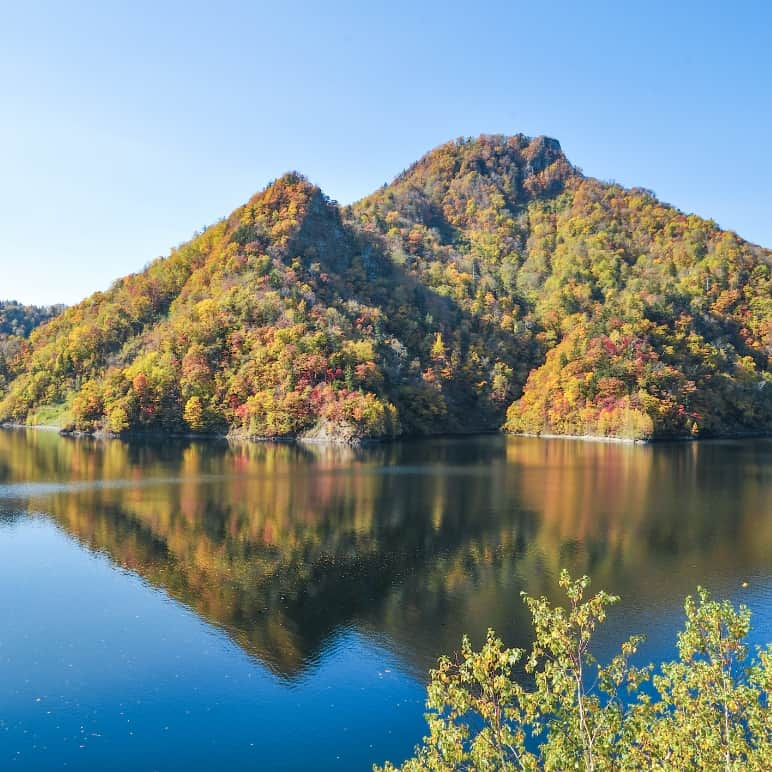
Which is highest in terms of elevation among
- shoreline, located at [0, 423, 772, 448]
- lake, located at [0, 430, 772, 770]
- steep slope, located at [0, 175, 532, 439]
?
steep slope, located at [0, 175, 532, 439]

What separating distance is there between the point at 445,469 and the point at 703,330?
324ft

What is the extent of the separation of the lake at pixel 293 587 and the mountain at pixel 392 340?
49.2 metres

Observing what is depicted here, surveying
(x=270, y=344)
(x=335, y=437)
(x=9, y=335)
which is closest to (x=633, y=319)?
(x=335, y=437)

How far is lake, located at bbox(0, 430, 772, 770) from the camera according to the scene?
19.6 m

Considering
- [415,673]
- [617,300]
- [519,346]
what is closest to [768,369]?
[617,300]

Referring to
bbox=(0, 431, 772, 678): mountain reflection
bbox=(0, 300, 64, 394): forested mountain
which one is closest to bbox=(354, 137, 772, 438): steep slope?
bbox=(0, 431, 772, 678): mountain reflection

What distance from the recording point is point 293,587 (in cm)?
3127

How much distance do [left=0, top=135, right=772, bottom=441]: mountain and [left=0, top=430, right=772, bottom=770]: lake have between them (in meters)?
49.2

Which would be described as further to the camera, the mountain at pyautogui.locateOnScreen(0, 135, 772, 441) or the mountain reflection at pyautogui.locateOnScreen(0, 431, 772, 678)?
the mountain at pyautogui.locateOnScreen(0, 135, 772, 441)

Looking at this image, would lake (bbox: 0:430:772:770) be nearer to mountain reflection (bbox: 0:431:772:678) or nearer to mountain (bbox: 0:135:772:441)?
mountain reflection (bbox: 0:431:772:678)

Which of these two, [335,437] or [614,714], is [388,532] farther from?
[335,437]

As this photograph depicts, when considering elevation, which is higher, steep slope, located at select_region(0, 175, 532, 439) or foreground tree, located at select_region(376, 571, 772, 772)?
steep slope, located at select_region(0, 175, 532, 439)

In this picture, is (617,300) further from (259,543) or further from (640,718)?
(640,718)

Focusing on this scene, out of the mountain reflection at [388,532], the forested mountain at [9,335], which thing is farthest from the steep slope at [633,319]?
the forested mountain at [9,335]
